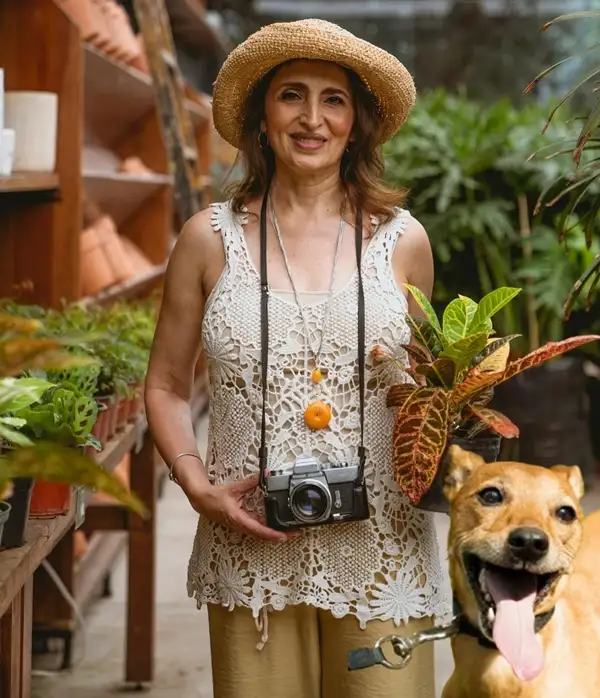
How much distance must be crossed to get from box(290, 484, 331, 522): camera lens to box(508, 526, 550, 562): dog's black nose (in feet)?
1.50

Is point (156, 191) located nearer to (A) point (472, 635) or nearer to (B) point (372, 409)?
(B) point (372, 409)

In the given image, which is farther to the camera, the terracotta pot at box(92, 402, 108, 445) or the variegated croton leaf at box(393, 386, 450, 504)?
the terracotta pot at box(92, 402, 108, 445)

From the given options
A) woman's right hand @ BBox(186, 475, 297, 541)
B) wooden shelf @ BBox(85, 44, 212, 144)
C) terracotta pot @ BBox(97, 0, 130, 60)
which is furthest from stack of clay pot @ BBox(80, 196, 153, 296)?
woman's right hand @ BBox(186, 475, 297, 541)

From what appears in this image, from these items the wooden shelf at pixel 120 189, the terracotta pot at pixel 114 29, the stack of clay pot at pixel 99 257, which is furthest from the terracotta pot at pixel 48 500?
the terracotta pot at pixel 114 29

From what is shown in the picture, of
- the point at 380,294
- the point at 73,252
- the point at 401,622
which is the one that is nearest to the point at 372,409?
the point at 380,294

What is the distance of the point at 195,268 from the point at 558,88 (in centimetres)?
926

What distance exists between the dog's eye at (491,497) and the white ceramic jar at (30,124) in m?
1.92

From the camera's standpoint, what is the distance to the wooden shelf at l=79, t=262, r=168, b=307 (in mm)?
4168

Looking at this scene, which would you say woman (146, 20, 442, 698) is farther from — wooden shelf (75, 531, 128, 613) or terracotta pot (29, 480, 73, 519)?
wooden shelf (75, 531, 128, 613)

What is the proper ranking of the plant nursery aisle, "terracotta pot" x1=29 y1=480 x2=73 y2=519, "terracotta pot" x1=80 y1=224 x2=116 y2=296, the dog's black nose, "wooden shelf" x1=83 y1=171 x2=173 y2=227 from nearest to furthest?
the dog's black nose → "terracotta pot" x1=29 y1=480 x2=73 y2=519 → the plant nursery aisle → "terracotta pot" x1=80 y1=224 x2=116 y2=296 → "wooden shelf" x1=83 y1=171 x2=173 y2=227

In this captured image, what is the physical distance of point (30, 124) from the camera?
9.98 ft

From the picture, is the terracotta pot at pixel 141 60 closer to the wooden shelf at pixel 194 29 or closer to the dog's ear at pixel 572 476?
the wooden shelf at pixel 194 29

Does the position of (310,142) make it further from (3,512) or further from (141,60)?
(141,60)

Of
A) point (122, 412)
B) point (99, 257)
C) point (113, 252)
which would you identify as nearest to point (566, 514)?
point (122, 412)
